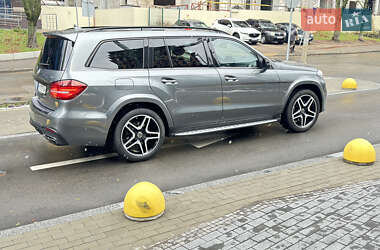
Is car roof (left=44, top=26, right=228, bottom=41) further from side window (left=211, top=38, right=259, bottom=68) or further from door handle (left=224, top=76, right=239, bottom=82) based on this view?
door handle (left=224, top=76, right=239, bottom=82)

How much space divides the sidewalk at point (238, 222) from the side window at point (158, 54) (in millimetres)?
2045

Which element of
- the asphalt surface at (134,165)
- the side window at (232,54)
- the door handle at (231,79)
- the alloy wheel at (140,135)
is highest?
the side window at (232,54)

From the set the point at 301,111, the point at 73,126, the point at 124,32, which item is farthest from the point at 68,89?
the point at 301,111

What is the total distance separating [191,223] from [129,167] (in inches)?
81.5

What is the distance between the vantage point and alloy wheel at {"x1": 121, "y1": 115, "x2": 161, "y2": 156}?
6074 millimetres

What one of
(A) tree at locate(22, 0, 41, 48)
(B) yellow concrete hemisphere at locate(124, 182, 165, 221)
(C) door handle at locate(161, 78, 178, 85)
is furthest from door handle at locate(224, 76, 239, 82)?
(A) tree at locate(22, 0, 41, 48)

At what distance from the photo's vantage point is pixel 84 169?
6000 mm

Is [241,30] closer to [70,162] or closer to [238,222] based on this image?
[70,162]

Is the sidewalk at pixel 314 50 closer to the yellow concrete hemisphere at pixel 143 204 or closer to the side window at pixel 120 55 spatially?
the side window at pixel 120 55

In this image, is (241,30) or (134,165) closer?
(134,165)

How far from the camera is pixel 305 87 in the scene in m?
7.81

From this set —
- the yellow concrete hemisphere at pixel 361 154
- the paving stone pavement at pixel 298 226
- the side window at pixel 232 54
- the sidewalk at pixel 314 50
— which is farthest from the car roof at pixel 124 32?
the sidewalk at pixel 314 50

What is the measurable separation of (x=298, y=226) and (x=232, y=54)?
366 centimetres

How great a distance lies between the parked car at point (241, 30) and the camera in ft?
97.3
